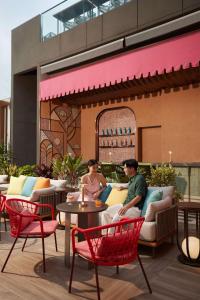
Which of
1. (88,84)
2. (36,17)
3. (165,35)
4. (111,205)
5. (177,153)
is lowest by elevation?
(111,205)

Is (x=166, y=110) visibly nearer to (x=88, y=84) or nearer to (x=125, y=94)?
(x=125, y=94)

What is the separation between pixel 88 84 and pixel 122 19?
213 cm

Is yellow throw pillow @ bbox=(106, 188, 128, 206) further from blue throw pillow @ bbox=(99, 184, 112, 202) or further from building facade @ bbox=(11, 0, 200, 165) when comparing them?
building facade @ bbox=(11, 0, 200, 165)

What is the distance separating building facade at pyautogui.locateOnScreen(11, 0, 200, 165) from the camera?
260 inches

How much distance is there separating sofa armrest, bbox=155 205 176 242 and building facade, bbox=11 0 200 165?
9.78 ft

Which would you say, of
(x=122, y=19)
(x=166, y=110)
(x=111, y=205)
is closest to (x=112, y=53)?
(x=122, y=19)

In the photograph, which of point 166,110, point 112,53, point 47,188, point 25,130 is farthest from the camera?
point 25,130

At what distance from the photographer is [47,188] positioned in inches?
225

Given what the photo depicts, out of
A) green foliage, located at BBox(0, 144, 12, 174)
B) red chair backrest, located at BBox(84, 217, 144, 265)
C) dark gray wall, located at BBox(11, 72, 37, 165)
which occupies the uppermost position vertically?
dark gray wall, located at BBox(11, 72, 37, 165)

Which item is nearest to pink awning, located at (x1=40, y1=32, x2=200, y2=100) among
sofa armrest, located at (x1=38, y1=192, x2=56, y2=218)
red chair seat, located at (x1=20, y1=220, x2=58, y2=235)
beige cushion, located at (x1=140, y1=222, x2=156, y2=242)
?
sofa armrest, located at (x1=38, y1=192, x2=56, y2=218)

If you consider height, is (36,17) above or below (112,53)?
above

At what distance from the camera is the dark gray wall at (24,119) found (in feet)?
37.4

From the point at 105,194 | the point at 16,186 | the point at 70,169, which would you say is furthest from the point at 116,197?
the point at 16,186

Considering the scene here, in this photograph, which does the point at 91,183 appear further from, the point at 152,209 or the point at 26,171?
the point at 26,171
